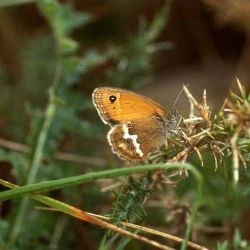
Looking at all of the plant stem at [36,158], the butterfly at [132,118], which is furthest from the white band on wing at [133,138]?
the plant stem at [36,158]

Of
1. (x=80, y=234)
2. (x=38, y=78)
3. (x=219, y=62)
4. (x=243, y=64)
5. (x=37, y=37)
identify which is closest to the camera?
(x=80, y=234)

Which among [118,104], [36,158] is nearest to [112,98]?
[118,104]

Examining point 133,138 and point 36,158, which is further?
point 36,158

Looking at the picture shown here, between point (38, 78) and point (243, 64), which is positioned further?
point (243, 64)

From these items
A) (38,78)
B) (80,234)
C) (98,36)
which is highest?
(98,36)

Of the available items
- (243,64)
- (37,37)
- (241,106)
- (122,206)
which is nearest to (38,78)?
(37,37)

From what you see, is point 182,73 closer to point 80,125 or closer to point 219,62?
point 219,62

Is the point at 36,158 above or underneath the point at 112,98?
underneath

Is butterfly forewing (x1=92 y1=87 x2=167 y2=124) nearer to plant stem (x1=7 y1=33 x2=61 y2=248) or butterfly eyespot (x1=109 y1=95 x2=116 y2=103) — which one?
butterfly eyespot (x1=109 y1=95 x2=116 y2=103)

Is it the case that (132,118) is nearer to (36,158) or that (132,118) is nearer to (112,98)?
(112,98)

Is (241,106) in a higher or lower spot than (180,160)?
higher
